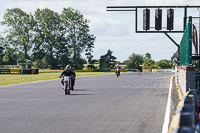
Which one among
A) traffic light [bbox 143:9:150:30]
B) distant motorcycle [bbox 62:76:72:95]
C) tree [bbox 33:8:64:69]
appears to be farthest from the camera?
tree [bbox 33:8:64:69]

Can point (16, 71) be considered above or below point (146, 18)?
below

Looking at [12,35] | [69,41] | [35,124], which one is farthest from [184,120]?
[69,41]

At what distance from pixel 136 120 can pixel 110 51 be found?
149 m

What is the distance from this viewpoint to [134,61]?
6024 inches

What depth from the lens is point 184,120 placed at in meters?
3.41

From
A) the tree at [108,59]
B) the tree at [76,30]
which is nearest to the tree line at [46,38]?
the tree at [76,30]

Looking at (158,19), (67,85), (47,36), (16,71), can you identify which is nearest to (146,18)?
(158,19)

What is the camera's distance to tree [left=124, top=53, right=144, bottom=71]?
150 metres

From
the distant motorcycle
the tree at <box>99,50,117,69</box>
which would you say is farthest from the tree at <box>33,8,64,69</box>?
the distant motorcycle

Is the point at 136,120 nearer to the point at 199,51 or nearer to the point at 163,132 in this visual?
the point at 163,132

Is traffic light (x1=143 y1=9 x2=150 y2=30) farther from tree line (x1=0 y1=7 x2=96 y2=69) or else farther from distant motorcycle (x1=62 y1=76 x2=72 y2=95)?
tree line (x1=0 y1=7 x2=96 y2=69)

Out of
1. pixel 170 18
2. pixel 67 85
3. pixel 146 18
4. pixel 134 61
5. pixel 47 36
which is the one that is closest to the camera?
pixel 67 85

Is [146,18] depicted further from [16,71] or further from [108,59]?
[108,59]

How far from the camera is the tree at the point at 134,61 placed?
15025 cm
